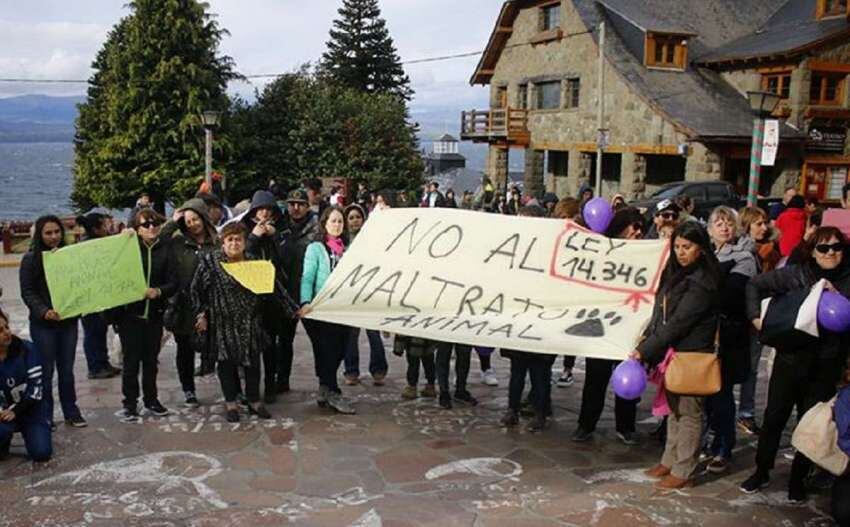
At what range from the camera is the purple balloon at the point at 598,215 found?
588cm

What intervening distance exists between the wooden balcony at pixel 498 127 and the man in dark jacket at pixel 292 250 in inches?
998

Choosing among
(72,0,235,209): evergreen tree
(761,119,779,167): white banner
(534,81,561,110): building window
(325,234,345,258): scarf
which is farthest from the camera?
(534,81,561,110): building window

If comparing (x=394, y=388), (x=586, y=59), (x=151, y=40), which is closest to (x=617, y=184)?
(x=586, y=59)

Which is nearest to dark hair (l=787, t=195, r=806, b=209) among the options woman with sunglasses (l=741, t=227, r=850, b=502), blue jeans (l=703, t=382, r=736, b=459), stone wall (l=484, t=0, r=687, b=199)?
blue jeans (l=703, t=382, r=736, b=459)

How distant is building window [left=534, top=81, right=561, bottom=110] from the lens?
99.3 ft

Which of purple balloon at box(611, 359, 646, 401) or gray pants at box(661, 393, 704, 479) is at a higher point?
purple balloon at box(611, 359, 646, 401)

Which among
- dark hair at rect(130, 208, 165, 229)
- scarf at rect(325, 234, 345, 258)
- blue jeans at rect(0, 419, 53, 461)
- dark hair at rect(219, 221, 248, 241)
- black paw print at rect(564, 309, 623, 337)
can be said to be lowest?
blue jeans at rect(0, 419, 53, 461)

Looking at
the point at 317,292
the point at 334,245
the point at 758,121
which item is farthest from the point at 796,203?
the point at 317,292

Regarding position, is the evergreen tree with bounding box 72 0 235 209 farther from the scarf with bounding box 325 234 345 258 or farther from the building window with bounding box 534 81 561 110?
the scarf with bounding box 325 234 345 258

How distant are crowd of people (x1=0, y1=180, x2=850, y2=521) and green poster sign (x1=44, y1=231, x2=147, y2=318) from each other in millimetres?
81

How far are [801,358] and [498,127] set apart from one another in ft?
91.8

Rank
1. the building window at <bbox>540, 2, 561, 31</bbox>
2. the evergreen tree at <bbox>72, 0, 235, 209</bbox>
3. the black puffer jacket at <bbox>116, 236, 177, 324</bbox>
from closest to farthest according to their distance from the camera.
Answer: the black puffer jacket at <bbox>116, 236, 177, 324</bbox> < the evergreen tree at <bbox>72, 0, 235, 209</bbox> < the building window at <bbox>540, 2, 561, 31</bbox>

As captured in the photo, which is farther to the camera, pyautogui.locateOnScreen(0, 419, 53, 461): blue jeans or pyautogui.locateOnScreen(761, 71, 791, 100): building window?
pyautogui.locateOnScreen(761, 71, 791, 100): building window

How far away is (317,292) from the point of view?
6.34 meters
